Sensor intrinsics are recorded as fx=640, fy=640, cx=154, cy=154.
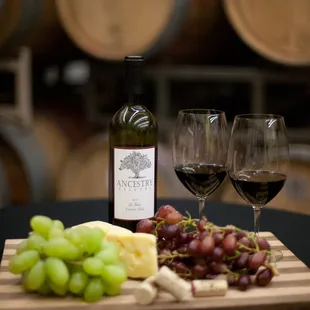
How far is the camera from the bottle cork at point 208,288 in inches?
29.4

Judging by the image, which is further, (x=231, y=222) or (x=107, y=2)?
(x=107, y=2)

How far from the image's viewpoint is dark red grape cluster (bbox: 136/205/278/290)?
78cm

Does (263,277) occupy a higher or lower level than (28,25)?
lower

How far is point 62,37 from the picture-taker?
1841mm

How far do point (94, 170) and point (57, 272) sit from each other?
3.58ft

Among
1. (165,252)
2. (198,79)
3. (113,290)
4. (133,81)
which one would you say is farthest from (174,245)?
(198,79)

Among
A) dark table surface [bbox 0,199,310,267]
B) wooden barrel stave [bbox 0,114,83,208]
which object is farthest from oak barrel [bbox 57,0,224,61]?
dark table surface [bbox 0,199,310,267]

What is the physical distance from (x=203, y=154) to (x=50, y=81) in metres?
1.05

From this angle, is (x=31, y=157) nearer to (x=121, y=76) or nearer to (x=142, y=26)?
(x=121, y=76)

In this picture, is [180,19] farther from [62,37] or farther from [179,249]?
[179,249]

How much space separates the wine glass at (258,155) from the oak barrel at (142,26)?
89 centimetres

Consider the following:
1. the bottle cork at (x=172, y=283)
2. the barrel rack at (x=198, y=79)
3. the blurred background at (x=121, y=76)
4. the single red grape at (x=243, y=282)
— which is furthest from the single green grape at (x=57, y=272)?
the barrel rack at (x=198, y=79)

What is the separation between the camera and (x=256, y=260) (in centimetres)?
79

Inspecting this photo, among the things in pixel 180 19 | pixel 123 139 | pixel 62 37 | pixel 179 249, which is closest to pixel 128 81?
pixel 123 139
